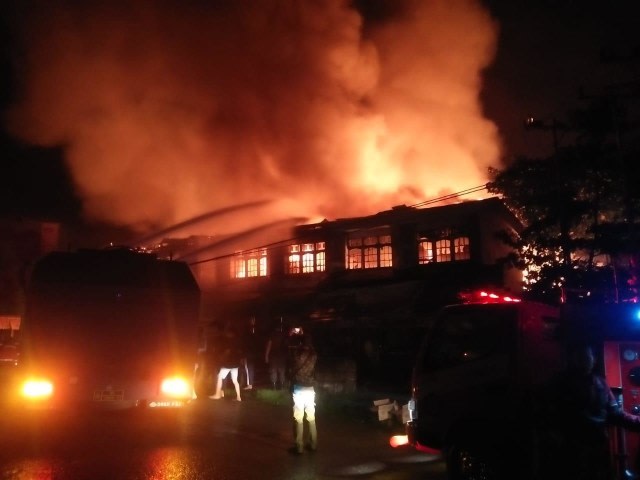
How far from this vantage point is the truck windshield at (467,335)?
19.9 ft

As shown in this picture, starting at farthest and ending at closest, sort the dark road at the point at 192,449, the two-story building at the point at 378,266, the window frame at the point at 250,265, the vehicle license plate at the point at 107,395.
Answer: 1. the window frame at the point at 250,265
2. the two-story building at the point at 378,266
3. the vehicle license plate at the point at 107,395
4. the dark road at the point at 192,449

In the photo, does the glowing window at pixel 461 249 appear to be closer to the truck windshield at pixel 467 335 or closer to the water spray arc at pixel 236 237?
the water spray arc at pixel 236 237

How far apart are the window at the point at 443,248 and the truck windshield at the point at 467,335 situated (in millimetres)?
15148

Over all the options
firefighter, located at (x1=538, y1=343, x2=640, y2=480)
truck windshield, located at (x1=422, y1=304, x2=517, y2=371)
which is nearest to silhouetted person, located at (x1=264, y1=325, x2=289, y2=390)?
truck windshield, located at (x1=422, y1=304, x2=517, y2=371)

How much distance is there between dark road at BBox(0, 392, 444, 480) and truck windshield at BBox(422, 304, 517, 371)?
1706 mm

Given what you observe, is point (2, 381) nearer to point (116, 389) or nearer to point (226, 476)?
point (116, 389)

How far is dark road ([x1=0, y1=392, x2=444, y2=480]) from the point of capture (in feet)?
24.1

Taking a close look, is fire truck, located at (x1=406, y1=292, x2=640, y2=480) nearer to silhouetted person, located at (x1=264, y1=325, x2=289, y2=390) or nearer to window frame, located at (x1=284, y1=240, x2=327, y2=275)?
silhouetted person, located at (x1=264, y1=325, x2=289, y2=390)

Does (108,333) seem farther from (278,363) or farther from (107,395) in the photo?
(278,363)

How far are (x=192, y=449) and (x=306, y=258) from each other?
1705 cm

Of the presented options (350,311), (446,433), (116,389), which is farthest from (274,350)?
(446,433)

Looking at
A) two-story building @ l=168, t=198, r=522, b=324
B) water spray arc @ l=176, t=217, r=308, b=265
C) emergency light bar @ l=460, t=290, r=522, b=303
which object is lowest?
emergency light bar @ l=460, t=290, r=522, b=303

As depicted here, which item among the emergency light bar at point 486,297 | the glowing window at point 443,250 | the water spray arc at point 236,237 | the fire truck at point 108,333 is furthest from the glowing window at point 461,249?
the emergency light bar at point 486,297

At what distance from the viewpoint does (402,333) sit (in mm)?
20688
